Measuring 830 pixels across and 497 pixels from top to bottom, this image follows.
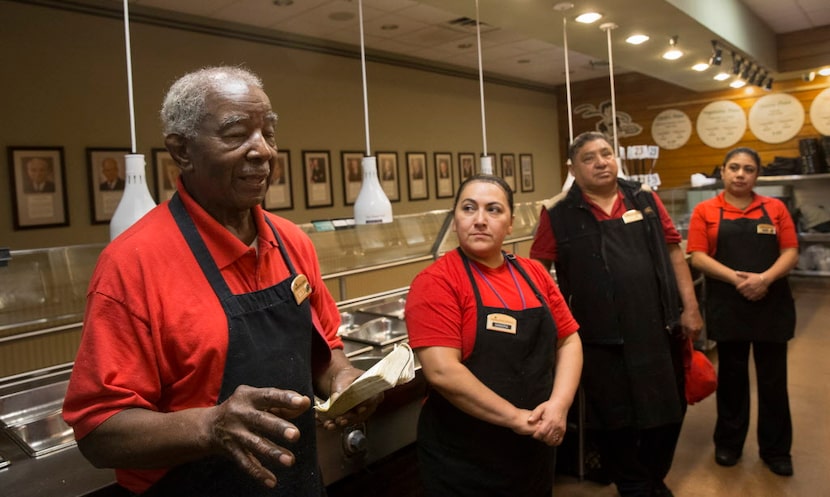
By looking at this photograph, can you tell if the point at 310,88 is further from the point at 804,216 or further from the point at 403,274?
the point at 804,216

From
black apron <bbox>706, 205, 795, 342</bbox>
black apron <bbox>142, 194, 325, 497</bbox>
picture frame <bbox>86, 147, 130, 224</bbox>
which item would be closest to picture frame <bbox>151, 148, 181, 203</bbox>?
picture frame <bbox>86, 147, 130, 224</bbox>

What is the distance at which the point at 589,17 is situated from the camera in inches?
145

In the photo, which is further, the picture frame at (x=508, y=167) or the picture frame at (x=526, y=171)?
the picture frame at (x=526, y=171)

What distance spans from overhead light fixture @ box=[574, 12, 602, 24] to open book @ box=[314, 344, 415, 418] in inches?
119

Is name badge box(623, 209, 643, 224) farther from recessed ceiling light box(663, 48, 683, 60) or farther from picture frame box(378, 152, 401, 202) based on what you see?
picture frame box(378, 152, 401, 202)

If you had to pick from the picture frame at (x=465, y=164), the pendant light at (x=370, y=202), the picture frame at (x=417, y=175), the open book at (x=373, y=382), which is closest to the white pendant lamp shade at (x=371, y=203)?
the pendant light at (x=370, y=202)

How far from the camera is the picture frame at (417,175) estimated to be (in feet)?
23.5

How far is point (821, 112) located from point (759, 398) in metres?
5.83

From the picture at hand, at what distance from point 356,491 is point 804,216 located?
6.73 metres

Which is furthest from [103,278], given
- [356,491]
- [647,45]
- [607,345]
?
[647,45]

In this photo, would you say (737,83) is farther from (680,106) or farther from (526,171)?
(526,171)

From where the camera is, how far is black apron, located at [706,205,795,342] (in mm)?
2887

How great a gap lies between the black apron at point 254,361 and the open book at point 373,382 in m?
0.06

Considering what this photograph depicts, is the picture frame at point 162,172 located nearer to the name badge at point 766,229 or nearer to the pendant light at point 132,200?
the pendant light at point 132,200
